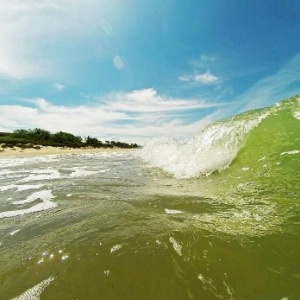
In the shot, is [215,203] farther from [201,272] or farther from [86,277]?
[86,277]

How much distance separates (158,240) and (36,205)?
3.45m

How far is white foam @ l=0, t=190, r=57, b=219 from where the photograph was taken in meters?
5.11

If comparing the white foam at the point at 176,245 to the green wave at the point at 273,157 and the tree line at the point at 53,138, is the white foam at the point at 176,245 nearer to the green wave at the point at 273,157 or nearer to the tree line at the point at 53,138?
the green wave at the point at 273,157

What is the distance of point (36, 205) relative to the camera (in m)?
5.67

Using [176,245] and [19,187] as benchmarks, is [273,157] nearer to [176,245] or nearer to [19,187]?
[176,245]

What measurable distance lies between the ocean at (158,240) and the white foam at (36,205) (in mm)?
25

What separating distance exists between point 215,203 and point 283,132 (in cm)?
582

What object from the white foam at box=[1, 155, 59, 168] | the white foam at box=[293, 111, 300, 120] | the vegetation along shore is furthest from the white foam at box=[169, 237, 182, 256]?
the vegetation along shore

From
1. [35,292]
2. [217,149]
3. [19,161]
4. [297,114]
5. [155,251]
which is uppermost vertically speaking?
[297,114]

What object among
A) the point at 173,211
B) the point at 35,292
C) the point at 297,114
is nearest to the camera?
the point at 35,292

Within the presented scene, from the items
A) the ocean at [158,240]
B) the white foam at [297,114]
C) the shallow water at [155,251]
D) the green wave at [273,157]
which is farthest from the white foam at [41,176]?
the white foam at [297,114]

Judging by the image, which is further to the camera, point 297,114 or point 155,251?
point 297,114

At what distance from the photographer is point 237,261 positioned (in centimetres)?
284

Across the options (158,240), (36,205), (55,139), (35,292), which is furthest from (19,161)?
(55,139)
